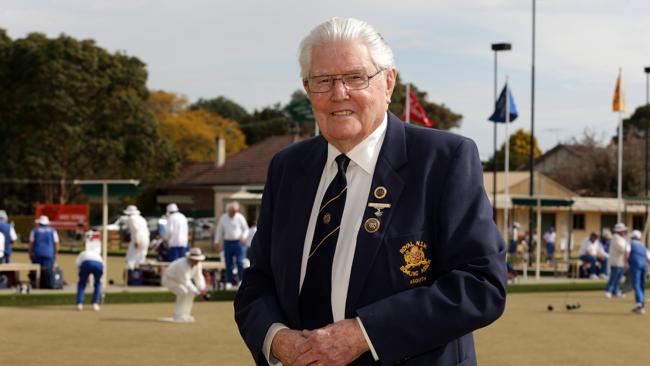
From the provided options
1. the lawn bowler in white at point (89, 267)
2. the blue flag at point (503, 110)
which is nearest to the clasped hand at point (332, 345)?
the lawn bowler in white at point (89, 267)

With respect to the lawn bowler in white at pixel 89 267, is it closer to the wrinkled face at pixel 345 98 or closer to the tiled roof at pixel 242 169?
the wrinkled face at pixel 345 98

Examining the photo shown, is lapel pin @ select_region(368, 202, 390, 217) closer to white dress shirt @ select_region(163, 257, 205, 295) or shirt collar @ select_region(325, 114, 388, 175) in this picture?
shirt collar @ select_region(325, 114, 388, 175)

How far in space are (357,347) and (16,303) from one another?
57.5 feet

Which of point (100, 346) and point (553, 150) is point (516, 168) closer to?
point (553, 150)

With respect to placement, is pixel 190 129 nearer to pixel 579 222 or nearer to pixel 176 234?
pixel 579 222

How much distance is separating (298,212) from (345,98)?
37 centimetres

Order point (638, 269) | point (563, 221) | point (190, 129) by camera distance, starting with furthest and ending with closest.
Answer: point (190, 129)
point (563, 221)
point (638, 269)

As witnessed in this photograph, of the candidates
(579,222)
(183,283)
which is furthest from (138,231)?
(579,222)

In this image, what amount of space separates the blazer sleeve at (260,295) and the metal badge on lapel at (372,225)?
378 mm

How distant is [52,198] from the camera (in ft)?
174

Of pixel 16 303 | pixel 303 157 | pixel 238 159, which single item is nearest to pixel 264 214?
pixel 303 157

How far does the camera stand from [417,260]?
2.92 metres

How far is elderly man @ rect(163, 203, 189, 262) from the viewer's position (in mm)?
22875

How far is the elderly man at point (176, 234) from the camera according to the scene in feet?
75.0
